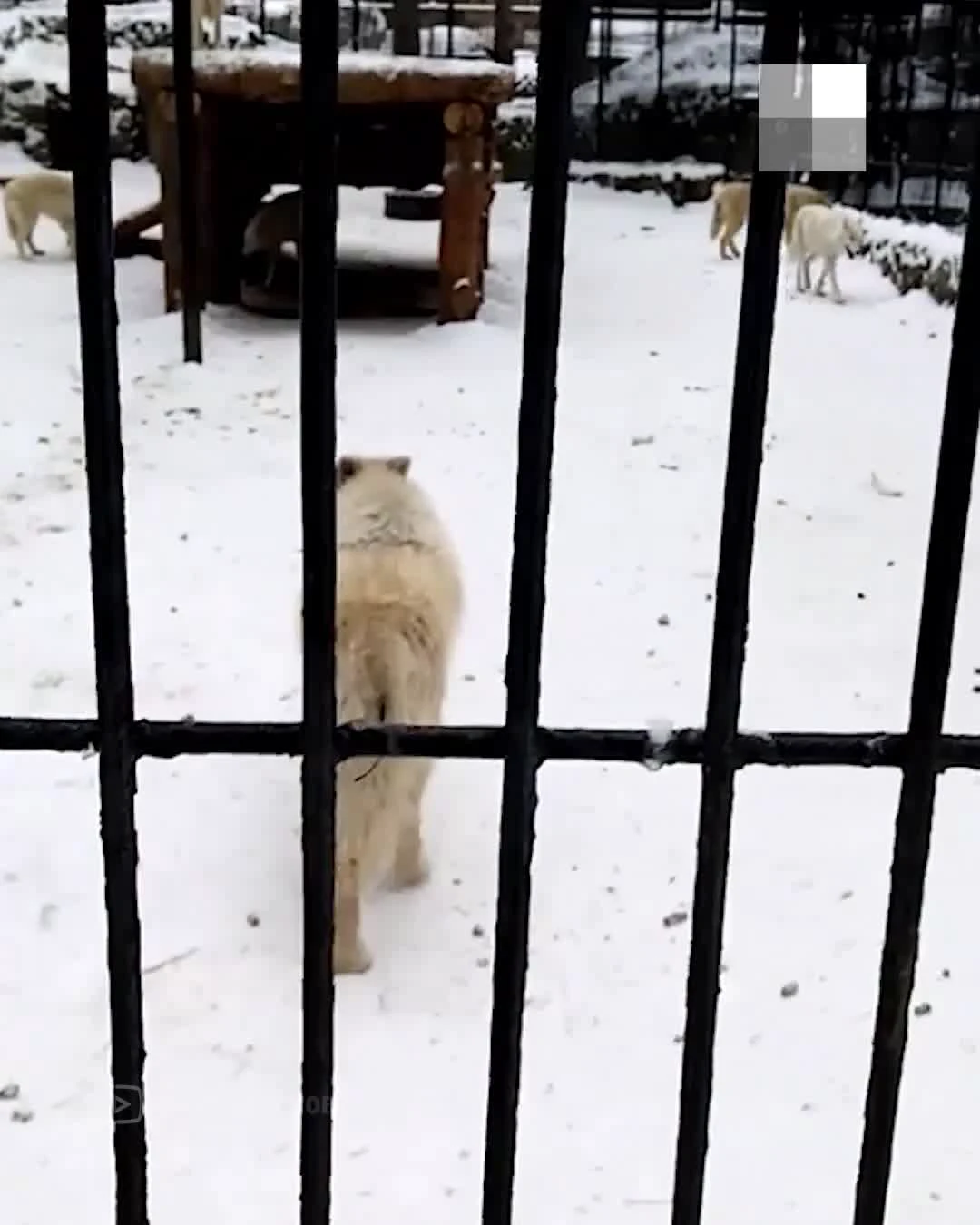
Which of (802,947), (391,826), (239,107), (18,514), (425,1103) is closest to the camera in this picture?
(425,1103)

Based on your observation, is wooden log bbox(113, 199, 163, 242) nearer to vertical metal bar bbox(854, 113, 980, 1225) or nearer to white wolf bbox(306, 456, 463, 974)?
white wolf bbox(306, 456, 463, 974)

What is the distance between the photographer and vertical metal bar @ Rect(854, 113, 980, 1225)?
114cm

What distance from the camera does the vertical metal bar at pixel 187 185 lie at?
6000mm

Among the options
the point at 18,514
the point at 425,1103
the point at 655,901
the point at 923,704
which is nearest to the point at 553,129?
the point at 923,704

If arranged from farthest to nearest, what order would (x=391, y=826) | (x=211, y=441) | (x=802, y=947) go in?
1. (x=211, y=441)
2. (x=802, y=947)
3. (x=391, y=826)

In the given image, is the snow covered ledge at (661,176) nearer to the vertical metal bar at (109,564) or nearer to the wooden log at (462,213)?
the wooden log at (462,213)

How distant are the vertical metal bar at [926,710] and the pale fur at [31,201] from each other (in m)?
8.21

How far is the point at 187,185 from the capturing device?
6.34m

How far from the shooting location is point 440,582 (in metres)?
3.00

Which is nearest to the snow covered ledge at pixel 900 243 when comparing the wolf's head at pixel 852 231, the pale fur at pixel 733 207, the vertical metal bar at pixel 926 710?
the wolf's head at pixel 852 231

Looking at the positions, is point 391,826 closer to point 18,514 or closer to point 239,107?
point 18,514

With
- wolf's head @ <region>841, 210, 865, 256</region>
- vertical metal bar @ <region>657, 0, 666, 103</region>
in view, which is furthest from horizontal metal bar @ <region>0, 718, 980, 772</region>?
vertical metal bar @ <region>657, 0, 666, 103</region>

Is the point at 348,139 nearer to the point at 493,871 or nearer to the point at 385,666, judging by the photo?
the point at 493,871

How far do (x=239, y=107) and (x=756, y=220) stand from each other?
673cm
